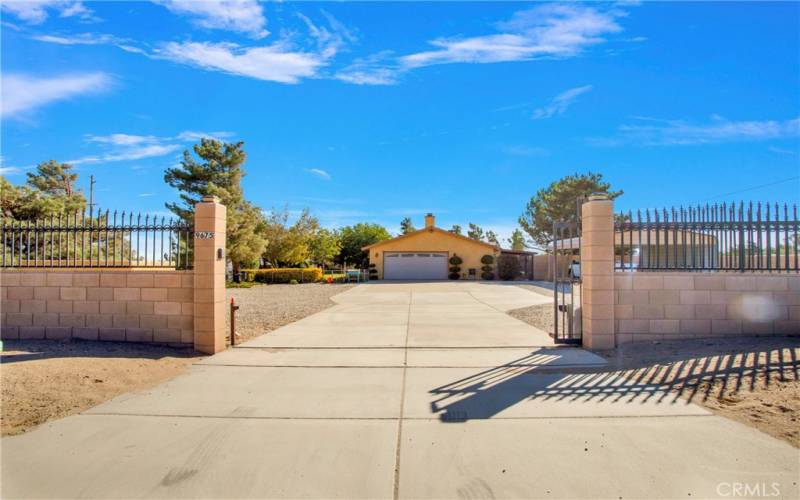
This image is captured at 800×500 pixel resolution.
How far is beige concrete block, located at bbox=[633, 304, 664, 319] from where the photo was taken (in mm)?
7898

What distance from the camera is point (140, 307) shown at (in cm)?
816

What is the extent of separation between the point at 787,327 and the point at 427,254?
94.5ft

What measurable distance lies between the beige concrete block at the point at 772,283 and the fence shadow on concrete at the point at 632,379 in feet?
3.12

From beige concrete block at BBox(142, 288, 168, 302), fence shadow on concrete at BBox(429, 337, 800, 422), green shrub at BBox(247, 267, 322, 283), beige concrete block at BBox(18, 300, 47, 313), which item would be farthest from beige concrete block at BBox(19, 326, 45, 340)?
green shrub at BBox(247, 267, 322, 283)

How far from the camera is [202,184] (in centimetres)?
2941

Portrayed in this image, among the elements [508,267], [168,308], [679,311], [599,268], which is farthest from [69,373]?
[508,267]

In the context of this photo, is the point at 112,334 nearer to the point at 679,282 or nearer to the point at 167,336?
the point at 167,336

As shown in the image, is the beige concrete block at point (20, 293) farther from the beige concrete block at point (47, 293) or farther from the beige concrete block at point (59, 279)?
the beige concrete block at point (59, 279)

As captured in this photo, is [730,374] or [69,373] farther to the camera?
[69,373]

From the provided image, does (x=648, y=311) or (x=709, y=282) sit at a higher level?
(x=709, y=282)

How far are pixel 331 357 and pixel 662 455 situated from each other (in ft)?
16.7

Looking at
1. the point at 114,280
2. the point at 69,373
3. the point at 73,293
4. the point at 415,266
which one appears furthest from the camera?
the point at 415,266

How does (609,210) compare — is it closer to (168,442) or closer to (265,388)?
(265,388)

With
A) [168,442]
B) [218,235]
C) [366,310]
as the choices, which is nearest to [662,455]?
[168,442]
